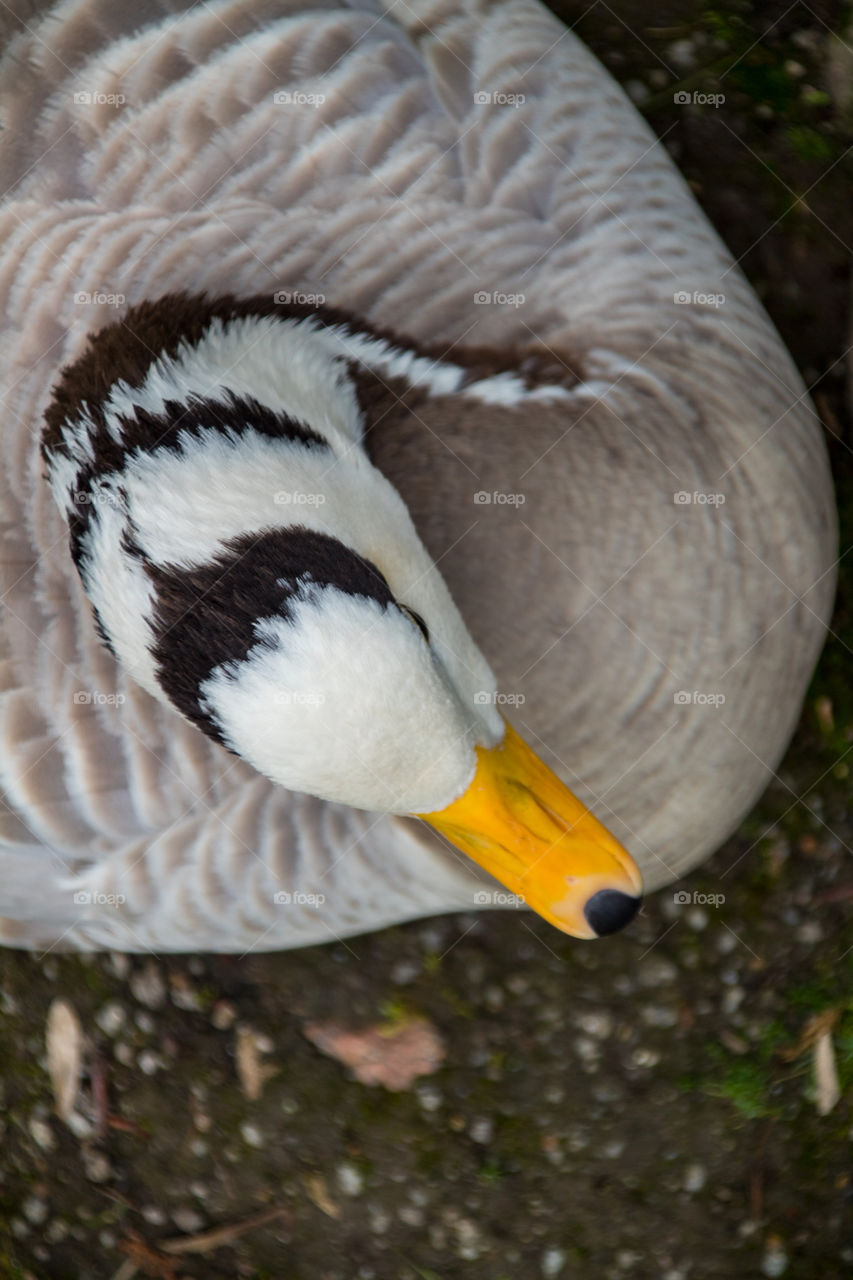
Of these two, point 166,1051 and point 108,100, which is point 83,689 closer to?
point 108,100

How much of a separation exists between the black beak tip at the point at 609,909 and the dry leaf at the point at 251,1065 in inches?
47.9

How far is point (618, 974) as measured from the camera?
2275 mm

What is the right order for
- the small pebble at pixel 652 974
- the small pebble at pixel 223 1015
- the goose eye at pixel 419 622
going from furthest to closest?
the small pebble at pixel 223 1015
the small pebble at pixel 652 974
the goose eye at pixel 419 622

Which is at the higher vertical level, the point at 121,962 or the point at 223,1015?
the point at 121,962

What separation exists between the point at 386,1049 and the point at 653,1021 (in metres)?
0.57

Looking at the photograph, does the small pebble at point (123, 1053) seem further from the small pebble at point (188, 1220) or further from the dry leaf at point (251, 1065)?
the small pebble at point (188, 1220)

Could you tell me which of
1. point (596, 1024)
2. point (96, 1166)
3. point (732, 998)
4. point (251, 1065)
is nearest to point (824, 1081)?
point (732, 998)

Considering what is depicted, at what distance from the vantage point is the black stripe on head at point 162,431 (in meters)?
1.28

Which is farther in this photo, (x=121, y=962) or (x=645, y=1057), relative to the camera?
(x=121, y=962)

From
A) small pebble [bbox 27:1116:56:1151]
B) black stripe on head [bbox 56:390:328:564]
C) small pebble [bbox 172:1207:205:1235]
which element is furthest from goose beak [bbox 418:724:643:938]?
small pebble [bbox 27:1116:56:1151]

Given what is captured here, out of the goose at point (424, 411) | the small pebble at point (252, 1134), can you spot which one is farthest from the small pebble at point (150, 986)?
the goose at point (424, 411)

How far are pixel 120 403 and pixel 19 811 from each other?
770 millimetres

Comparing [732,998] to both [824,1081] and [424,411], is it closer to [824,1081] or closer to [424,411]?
[824,1081]

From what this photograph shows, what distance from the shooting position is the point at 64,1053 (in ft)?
8.18
